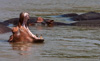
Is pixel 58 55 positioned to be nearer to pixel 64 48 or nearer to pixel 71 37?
pixel 64 48

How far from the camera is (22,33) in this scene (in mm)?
7090

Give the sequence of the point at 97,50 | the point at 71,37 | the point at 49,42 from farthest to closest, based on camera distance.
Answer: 1. the point at 71,37
2. the point at 49,42
3. the point at 97,50

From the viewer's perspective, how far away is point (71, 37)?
8062mm

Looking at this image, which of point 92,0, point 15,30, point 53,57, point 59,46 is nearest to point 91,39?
point 59,46

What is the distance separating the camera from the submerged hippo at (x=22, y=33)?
22.9 ft


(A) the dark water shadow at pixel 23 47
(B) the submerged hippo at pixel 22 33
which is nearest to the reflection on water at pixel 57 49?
(A) the dark water shadow at pixel 23 47

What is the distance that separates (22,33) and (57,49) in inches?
34.8

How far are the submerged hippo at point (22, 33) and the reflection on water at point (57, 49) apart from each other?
4.8 inches

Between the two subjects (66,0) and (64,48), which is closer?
(64,48)

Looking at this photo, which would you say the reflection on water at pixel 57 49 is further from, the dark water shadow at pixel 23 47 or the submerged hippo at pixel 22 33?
the submerged hippo at pixel 22 33

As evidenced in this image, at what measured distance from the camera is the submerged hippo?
6.99m

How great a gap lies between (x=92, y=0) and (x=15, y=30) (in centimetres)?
1577

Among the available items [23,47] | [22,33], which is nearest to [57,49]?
[23,47]

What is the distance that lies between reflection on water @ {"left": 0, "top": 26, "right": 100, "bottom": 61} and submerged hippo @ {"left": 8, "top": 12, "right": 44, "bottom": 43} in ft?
0.40
